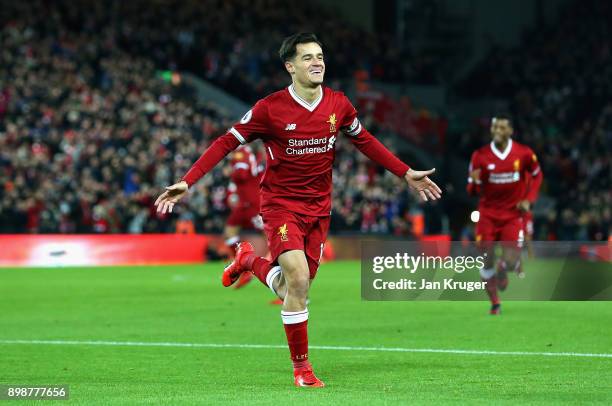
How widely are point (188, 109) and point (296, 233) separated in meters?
29.3

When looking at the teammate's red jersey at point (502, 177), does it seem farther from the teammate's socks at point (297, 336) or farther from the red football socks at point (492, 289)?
the teammate's socks at point (297, 336)

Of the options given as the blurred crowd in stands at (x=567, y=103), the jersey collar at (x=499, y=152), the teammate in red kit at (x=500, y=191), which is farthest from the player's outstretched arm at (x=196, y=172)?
the blurred crowd in stands at (x=567, y=103)

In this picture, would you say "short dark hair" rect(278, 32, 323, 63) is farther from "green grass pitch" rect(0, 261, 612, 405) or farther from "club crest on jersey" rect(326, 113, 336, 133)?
"green grass pitch" rect(0, 261, 612, 405)

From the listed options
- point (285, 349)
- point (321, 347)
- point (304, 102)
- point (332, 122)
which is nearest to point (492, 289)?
point (321, 347)

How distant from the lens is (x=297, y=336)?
9070 millimetres

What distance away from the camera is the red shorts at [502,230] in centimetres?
1612

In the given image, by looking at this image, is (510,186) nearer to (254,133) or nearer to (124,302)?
(124,302)

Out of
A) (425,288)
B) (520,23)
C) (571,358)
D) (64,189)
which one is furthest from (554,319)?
(520,23)

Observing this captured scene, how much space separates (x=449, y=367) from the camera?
9984 millimetres

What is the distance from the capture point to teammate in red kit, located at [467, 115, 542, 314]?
1606 cm

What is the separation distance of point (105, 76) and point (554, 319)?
80.8 ft

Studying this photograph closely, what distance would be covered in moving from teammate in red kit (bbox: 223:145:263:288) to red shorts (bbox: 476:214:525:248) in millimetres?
4511

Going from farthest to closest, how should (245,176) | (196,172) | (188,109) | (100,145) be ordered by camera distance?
(188,109) < (100,145) < (245,176) < (196,172)

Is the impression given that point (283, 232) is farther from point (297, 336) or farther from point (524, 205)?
point (524, 205)
